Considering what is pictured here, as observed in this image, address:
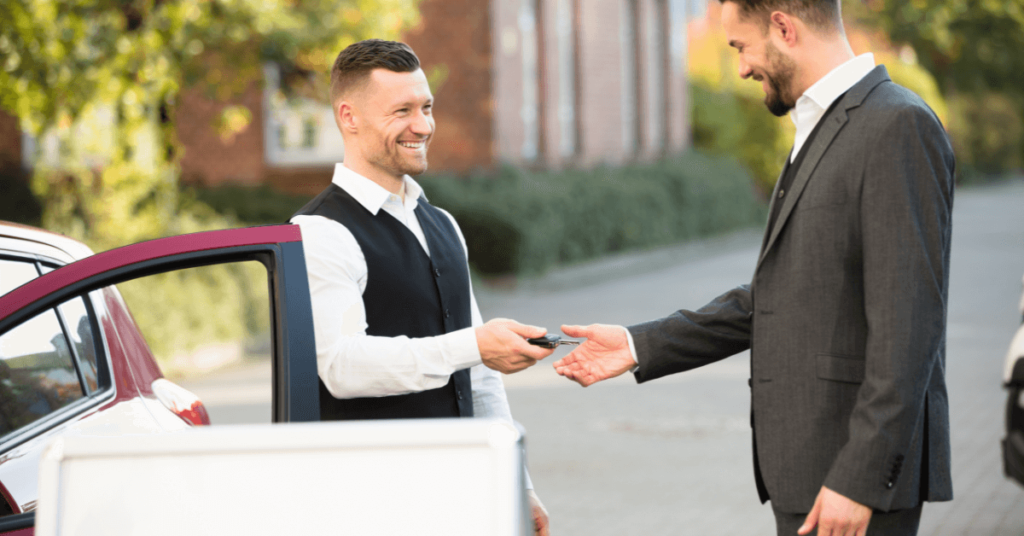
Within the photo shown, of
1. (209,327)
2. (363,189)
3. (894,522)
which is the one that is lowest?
(209,327)

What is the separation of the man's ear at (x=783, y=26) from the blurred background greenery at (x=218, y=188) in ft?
26.3

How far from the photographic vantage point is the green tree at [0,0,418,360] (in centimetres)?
960

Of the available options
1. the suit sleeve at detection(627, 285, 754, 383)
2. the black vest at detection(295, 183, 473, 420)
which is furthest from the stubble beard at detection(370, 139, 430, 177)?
the suit sleeve at detection(627, 285, 754, 383)

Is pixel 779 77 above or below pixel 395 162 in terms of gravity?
above

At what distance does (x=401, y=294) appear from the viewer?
110 inches

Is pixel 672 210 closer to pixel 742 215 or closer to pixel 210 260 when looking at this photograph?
pixel 742 215

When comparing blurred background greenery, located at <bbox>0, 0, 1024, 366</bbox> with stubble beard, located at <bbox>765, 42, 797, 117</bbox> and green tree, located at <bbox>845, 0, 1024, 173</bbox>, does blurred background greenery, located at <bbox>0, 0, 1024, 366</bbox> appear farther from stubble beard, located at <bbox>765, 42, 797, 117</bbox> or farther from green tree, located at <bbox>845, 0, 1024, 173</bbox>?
green tree, located at <bbox>845, 0, 1024, 173</bbox>

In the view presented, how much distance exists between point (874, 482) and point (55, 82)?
916cm

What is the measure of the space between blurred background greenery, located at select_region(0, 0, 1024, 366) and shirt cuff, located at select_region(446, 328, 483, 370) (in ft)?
25.1

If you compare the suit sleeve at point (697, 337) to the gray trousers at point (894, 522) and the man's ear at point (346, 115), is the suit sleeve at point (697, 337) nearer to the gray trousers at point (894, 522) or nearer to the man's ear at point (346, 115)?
the gray trousers at point (894, 522)

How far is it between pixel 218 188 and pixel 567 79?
7.53 m

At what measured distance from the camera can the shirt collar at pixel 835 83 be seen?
249cm

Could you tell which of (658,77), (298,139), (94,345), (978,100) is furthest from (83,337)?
(978,100)

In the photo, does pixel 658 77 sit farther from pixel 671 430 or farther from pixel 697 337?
pixel 697 337
